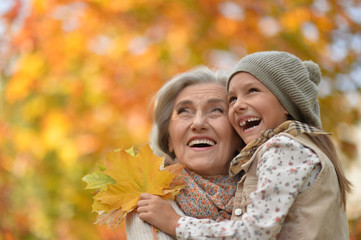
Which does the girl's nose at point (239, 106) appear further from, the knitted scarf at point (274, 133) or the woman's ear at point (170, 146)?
the woman's ear at point (170, 146)

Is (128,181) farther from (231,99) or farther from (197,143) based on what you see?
(231,99)

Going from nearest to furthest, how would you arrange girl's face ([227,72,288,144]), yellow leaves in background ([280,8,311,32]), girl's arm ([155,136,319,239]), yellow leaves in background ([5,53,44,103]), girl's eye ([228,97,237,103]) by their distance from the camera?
girl's arm ([155,136,319,239]), girl's face ([227,72,288,144]), girl's eye ([228,97,237,103]), yellow leaves in background ([280,8,311,32]), yellow leaves in background ([5,53,44,103])

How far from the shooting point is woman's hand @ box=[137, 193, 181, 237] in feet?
7.38

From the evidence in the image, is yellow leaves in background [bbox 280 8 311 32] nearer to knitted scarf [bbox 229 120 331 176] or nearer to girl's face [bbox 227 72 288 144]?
girl's face [bbox 227 72 288 144]

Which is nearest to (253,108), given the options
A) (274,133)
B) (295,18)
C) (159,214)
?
(274,133)

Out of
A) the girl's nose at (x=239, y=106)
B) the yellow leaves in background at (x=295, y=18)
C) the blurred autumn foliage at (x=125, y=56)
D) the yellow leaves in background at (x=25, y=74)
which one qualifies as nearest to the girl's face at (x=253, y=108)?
the girl's nose at (x=239, y=106)

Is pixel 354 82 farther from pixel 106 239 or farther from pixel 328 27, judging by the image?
pixel 106 239

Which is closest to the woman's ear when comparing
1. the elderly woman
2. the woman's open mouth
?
the elderly woman

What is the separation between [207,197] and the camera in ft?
8.25

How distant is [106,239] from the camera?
19.9ft

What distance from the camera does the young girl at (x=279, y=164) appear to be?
200cm

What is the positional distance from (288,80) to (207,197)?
759 millimetres

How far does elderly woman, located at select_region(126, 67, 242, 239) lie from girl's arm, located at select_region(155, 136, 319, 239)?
32 centimetres

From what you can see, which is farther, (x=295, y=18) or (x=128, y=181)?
(x=295, y=18)
